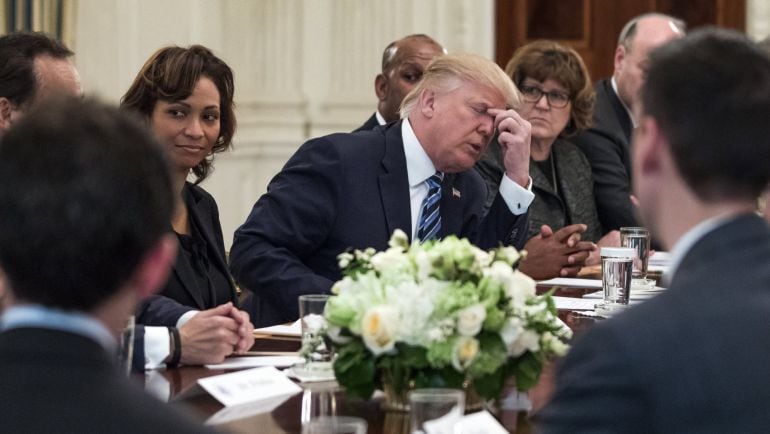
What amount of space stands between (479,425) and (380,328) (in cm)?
22

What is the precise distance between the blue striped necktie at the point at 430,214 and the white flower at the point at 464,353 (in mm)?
1648

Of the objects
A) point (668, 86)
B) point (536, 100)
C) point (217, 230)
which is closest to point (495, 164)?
point (536, 100)

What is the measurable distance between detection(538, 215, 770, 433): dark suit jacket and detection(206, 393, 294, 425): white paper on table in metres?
0.85

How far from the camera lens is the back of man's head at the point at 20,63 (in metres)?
3.13

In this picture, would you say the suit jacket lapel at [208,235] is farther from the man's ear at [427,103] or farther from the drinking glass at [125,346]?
the drinking glass at [125,346]

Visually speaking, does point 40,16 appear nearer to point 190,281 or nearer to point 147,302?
point 190,281

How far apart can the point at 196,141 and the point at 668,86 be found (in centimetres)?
240

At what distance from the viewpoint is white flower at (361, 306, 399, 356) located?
1981mm

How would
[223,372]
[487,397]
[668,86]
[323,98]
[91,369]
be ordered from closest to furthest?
[91,369], [668,86], [487,397], [223,372], [323,98]

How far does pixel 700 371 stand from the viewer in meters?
1.28

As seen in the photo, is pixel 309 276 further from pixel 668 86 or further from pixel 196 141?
pixel 668 86

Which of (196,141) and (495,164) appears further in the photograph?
(495,164)

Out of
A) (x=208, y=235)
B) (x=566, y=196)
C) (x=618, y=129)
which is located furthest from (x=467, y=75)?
(x=618, y=129)

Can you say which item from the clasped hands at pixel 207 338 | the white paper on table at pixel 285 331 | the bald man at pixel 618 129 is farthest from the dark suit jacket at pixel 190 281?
the bald man at pixel 618 129
